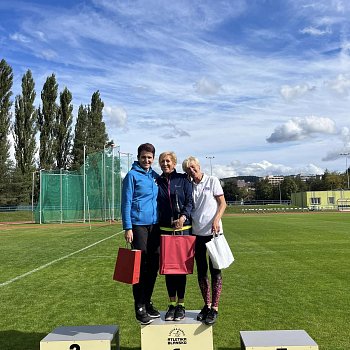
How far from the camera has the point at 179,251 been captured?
4445mm

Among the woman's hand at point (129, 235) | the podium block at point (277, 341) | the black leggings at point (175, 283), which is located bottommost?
the podium block at point (277, 341)

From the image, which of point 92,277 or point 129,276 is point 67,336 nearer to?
point 129,276

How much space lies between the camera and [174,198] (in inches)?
178

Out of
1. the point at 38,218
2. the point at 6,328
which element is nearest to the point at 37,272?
the point at 6,328

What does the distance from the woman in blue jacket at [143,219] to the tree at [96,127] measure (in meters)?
49.8

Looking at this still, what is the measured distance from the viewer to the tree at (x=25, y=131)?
157 ft

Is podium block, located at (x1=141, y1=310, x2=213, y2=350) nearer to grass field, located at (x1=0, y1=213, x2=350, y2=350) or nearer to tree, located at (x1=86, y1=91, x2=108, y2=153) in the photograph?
grass field, located at (x1=0, y1=213, x2=350, y2=350)

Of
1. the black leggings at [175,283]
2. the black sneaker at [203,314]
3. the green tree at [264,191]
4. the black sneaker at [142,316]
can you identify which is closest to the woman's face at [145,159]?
the black leggings at [175,283]

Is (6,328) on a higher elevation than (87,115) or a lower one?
lower

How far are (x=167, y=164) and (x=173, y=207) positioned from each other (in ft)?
1.46

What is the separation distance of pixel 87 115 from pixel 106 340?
52632 mm

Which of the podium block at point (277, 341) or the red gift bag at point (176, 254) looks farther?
the red gift bag at point (176, 254)

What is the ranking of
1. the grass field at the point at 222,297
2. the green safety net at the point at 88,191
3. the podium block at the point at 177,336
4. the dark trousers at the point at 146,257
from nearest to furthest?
the podium block at the point at 177,336 < the dark trousers at the point at 146,257 < the grass field at the point at 222,297 < the green safety net at the point at 88,191

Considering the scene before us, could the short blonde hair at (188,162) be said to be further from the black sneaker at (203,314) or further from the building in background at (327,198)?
the building in background at (327,198)
